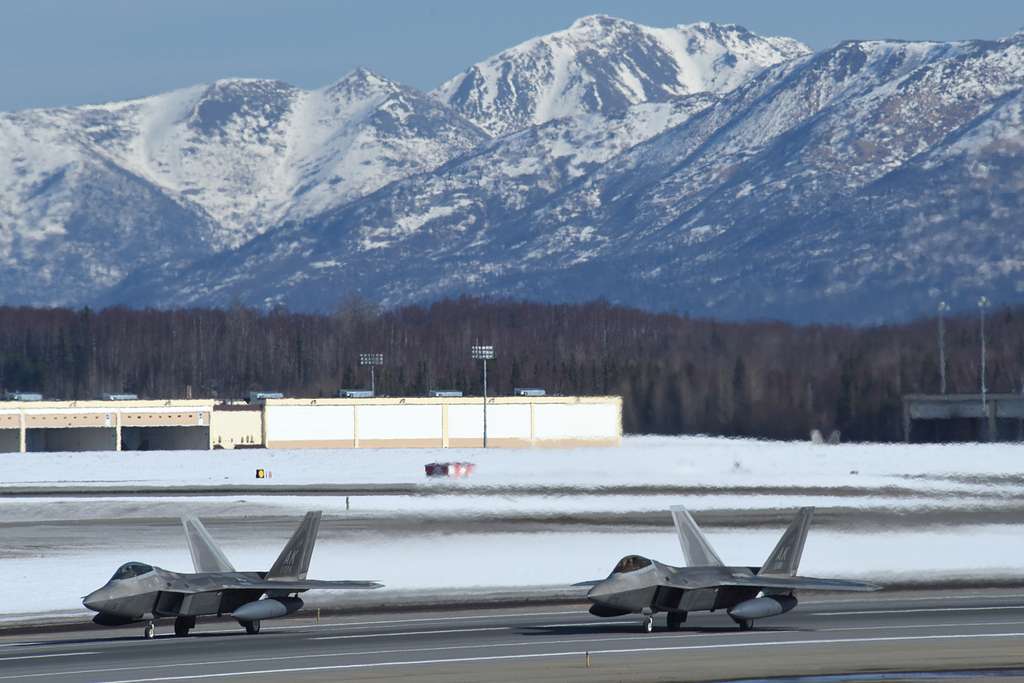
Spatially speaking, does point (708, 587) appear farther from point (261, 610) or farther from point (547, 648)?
point (261, 610)

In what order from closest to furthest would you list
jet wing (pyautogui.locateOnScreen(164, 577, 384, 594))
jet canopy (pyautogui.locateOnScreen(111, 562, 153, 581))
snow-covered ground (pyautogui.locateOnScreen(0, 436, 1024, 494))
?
jet canopy (pyautogui.locateOnScreen(111, 562, 153, 581)) < jet wing (pyautogui.locateOnScreen(164, 577, 384, 594)) < snow-covered ground (pyautogui.locateOnScreen(0, 436, 1024, 494))

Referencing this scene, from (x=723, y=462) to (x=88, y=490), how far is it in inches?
2019

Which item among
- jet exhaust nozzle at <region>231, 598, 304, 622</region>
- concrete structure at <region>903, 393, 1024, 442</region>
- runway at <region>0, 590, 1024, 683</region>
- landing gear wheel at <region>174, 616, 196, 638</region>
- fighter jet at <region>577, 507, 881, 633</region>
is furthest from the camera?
concrete structure at <region>903, 393, 1024, 442</region>

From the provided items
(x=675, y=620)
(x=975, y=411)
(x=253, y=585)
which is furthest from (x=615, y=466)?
(x=253, y=585)

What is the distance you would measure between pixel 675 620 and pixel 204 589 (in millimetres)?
12489

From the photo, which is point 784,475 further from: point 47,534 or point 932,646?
point 932,646

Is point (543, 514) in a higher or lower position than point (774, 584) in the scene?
higher

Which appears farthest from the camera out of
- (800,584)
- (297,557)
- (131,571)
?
(297,557)

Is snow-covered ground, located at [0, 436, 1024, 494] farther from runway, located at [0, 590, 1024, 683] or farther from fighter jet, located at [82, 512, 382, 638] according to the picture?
fighter jet, located at [82, 512, 382, 638]

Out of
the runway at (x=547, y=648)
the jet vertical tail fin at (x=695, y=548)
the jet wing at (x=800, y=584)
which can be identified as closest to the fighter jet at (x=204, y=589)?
the runway at (x=547, y=648)

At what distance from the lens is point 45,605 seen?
198 feet

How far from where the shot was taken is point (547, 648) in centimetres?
4759

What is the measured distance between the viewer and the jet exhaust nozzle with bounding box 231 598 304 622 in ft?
164

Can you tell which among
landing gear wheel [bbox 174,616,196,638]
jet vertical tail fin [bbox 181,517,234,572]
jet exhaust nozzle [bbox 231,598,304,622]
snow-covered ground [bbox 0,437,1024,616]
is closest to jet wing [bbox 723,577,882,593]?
jet exhaust nozzle [bbox 231,598,304,622]
